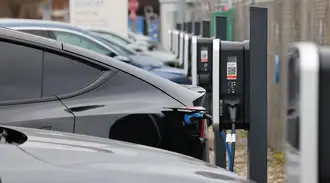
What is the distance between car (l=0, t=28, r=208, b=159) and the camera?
5098 millimetres

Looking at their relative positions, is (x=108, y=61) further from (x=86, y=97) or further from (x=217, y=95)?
(x=217, y=95)

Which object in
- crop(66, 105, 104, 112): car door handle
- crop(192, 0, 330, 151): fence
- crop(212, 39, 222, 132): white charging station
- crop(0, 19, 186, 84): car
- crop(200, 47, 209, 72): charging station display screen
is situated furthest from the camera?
crop(0, 19, 186, 84): car

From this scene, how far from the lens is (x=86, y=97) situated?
5.27 metres

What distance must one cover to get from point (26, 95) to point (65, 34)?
615 cm

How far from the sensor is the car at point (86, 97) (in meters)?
5.10

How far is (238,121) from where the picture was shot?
5.57 meters

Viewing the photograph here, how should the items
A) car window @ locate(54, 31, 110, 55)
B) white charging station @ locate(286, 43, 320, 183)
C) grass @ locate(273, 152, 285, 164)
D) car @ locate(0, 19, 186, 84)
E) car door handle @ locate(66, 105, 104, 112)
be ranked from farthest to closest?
car window @ locate(54, 31, 110, 55) → car @ locate(0, 19, 186, 84) → grass @ locate(273, 152, 285, 164) → car door handle @ locate(66, 105, 104, 112) → white charging station @ locate(286, 43, 320, 183)

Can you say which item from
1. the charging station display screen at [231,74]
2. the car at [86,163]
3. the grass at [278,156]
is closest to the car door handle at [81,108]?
the charging station display screen at [231,74]

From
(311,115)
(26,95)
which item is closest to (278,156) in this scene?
(26,95)

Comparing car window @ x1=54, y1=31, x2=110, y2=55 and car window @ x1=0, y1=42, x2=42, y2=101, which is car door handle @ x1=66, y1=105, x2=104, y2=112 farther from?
car window @ x1=54, y1=31, x2=110, y2=55

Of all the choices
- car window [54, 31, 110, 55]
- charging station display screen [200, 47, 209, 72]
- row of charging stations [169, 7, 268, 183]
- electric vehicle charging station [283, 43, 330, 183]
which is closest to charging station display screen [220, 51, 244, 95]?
row of charging stations [169, 7, 268, 183]

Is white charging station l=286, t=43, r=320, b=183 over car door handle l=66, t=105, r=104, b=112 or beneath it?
over

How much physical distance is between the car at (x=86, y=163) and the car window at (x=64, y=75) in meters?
1.62

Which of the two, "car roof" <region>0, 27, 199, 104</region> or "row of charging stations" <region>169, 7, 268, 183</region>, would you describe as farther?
"row of charging stations" <region>169, 7, 268, 183</region>
